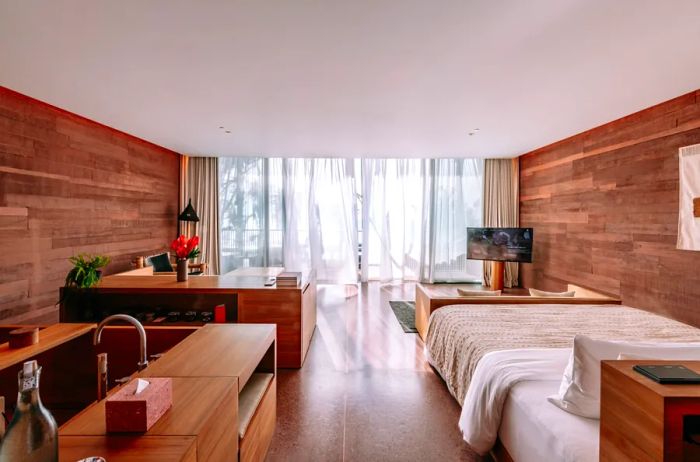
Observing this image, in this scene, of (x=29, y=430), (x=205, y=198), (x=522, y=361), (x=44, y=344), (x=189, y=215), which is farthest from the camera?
(x=205, y=198)

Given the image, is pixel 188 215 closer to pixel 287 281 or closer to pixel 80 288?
pixel 80 288

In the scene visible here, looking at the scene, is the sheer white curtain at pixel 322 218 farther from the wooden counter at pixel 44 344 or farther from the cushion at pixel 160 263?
the wooden counter at pixel 44 344

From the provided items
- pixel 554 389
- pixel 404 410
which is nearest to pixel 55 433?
pixel 554 389

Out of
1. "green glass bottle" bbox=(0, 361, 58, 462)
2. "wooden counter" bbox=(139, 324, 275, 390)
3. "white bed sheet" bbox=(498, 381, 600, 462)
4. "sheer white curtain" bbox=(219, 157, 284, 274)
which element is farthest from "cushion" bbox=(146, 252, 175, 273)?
"white bed sheet" bbox=(498, 381, 600, 462)

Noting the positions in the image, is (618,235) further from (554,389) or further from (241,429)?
(241,429)

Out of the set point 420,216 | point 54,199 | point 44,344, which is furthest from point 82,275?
point 420,216

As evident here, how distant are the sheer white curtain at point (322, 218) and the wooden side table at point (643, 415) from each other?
5.94m

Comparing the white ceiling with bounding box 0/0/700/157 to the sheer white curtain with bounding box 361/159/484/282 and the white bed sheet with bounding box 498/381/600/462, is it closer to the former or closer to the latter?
the white bed sheet with bounding box 498/381/600/462

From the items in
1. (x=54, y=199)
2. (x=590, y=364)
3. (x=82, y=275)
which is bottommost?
(x=590, y=364)

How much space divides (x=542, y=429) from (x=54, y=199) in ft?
15.4

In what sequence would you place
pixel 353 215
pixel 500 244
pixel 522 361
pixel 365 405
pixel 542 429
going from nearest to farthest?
pixel 542 429 < pixel 522 361 < pixel 365 405 < pixel 500 244 < pixel 353 215

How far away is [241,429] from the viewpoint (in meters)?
1.47

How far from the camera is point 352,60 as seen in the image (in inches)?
102

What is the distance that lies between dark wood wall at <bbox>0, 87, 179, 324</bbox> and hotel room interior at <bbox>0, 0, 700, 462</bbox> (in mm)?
23
